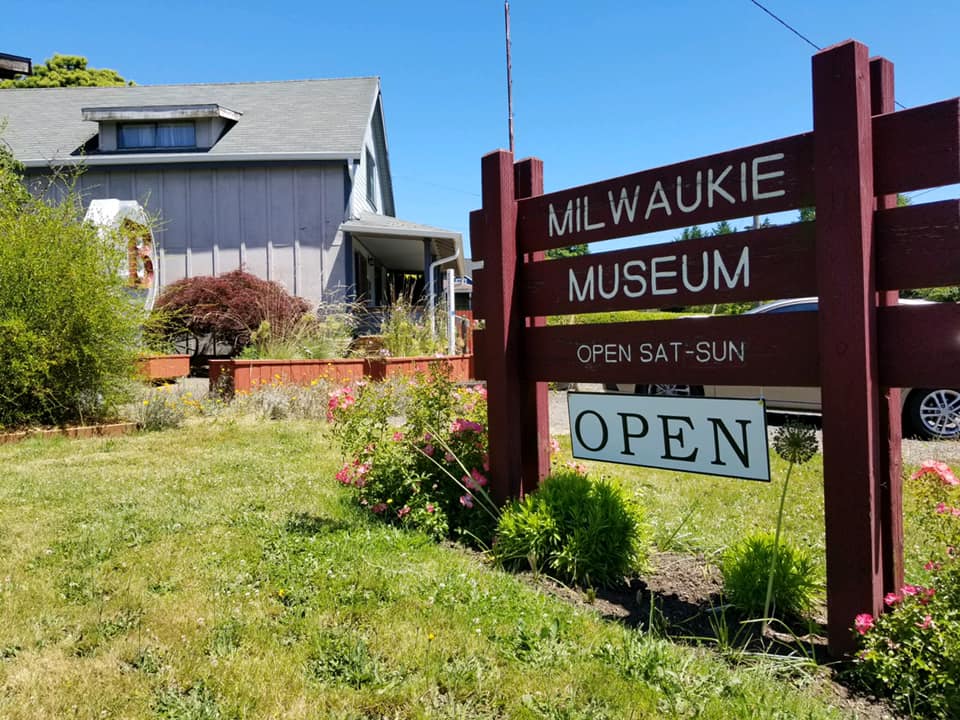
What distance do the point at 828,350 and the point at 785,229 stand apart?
54cm

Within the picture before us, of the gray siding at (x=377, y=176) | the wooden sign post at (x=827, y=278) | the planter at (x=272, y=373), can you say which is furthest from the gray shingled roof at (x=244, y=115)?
the wooden sign post at (x=827, y=278)

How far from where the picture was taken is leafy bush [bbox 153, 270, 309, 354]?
53.0 ft

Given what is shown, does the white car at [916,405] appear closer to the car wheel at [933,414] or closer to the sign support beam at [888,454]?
the car wheel at [933,414]

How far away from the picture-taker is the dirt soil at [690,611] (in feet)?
8.40

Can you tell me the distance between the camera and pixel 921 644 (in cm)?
240

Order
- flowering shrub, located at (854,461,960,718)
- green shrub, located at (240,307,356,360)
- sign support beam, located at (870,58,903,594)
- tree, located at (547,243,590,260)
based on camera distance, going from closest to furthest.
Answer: flowering shrub, located at (854,461,960,718) → sign support beam, located at (870,58,903,594) → tree, located at (547,243,590,260) → green shrub, located at (240,307,356,360)

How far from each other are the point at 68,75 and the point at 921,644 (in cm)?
4406

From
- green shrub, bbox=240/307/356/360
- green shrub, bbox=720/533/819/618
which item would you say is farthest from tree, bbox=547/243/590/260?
green shrub, bbox=240/307/356/360

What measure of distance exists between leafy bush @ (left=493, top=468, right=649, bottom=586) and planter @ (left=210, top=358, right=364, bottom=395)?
665 cm

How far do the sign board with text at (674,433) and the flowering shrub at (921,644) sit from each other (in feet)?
2.25

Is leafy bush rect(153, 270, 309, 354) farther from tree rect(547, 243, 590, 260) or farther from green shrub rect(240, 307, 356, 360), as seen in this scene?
tree rect(547, 243, 590, 260)

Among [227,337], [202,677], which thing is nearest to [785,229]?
[202,677]

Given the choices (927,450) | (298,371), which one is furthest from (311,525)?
(298,371)

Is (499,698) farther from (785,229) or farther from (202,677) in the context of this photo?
(785,229)
